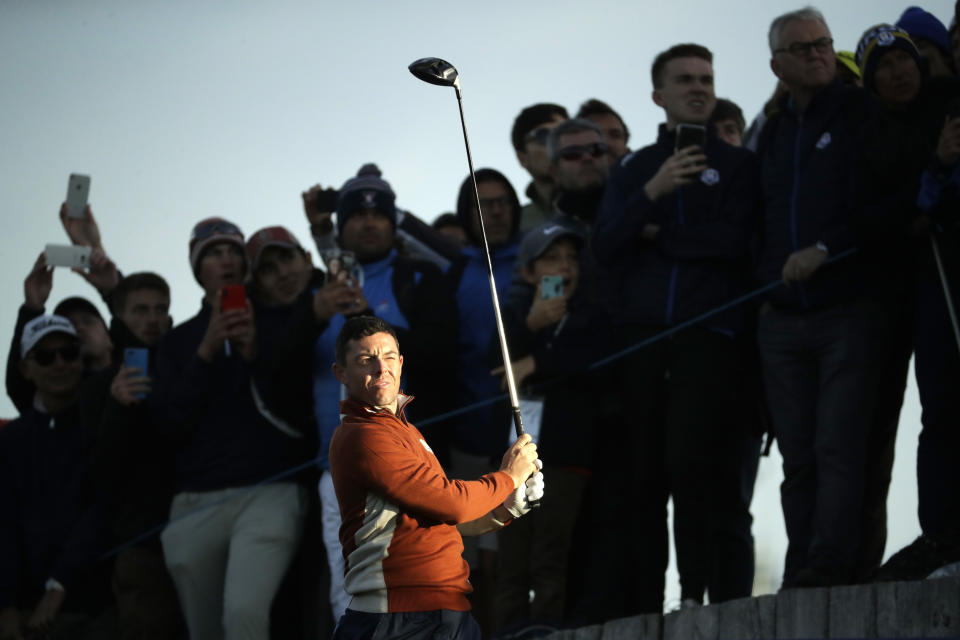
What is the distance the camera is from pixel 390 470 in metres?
4.25

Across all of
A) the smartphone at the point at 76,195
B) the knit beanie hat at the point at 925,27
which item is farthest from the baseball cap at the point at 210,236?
the knit beanie hat at the point at 925,27

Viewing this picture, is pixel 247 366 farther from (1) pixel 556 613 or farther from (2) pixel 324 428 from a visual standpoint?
(1) pixel 556 613

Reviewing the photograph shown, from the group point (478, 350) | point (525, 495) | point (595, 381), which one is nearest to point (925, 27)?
point (595, 381)

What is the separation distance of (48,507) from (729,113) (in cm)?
485

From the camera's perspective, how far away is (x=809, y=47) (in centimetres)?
661

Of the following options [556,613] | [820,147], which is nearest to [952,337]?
[820,147]

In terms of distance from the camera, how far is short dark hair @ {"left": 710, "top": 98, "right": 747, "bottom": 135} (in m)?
8.37

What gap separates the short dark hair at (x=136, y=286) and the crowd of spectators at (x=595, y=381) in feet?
1.44

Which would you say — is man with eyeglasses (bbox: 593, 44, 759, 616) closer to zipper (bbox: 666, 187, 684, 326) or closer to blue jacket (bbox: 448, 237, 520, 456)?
zipper (bbox: 666, 187, 684, 326)

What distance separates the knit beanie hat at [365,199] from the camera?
759 cm

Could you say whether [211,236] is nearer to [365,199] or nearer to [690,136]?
[365,199]

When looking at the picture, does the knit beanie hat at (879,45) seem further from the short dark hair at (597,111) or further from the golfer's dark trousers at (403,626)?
the golfer's dark trousers at (403,626)

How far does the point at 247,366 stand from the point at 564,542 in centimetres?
212

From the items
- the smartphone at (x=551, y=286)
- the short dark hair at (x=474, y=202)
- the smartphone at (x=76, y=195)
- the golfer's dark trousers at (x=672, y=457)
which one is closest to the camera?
the golfer's dark trousers at (x=672, y=457)
